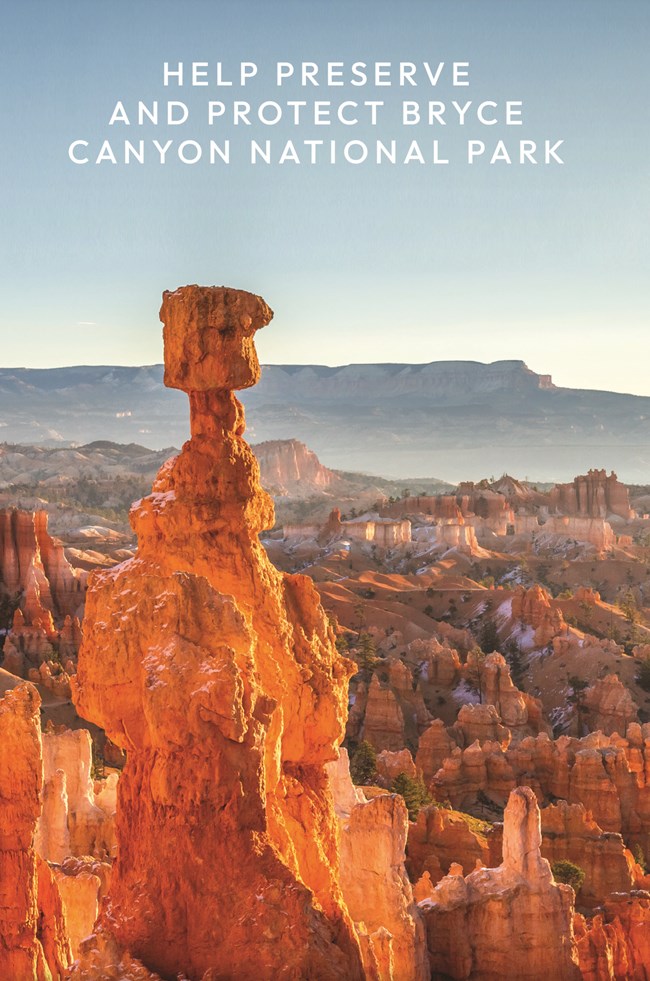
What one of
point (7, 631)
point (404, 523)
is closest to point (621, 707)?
point (7, 631)

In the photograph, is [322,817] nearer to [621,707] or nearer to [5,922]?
[5,922]

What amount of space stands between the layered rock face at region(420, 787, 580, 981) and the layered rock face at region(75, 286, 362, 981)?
448cm

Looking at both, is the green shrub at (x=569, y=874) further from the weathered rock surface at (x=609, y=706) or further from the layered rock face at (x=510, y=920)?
the weathered rock surface at (x=609, y=706)

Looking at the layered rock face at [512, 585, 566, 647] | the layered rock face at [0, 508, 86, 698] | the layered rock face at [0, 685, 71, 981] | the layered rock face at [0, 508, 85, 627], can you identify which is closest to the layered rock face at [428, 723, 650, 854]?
the layered rock face at [0, 508, 86, 698]

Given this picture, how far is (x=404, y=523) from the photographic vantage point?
112 metres

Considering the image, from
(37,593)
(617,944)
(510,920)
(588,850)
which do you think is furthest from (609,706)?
(510,920)

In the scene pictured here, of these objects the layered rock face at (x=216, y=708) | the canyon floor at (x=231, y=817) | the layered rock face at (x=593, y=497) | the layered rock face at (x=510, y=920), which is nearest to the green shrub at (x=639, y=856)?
the canyon floor at (x=231, y=817)

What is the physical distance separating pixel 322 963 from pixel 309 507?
163 metres

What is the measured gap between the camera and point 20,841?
34.9 feet

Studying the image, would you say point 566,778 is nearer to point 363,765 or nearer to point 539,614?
point 363,765

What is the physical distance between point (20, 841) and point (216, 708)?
201 centimetres

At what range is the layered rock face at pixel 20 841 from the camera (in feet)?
34.4

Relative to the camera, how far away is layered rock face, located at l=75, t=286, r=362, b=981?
10234 mm

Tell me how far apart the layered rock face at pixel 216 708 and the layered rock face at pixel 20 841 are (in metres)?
0.57
